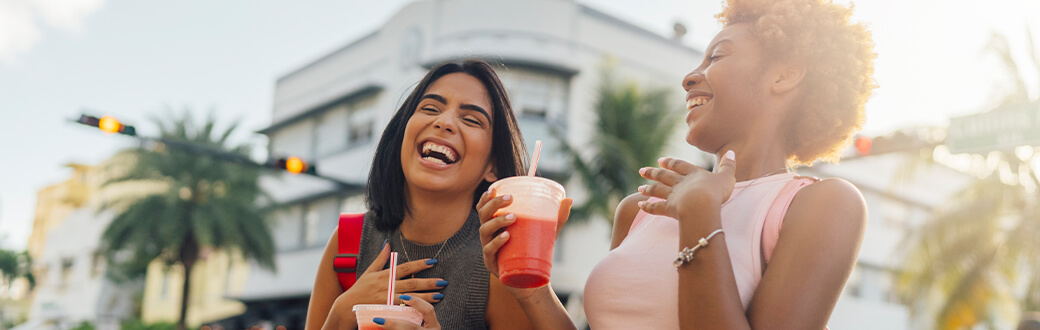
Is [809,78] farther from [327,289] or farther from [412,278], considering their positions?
[327,289]

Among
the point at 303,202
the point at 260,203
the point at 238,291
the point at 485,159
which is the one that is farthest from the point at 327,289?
the point at 238,291

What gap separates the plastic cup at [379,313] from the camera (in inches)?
82.0

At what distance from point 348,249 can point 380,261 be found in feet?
0.90

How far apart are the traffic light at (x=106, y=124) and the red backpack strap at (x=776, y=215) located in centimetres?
1155

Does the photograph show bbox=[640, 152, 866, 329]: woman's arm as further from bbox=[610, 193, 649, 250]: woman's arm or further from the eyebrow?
the eyebrow

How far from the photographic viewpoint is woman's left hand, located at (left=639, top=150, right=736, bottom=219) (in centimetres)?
175

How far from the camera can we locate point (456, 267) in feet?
8.48

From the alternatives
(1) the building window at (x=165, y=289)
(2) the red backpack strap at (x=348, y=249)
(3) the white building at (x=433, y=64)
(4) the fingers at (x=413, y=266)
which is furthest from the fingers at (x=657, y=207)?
(1) the building window at (x=165, y=289)

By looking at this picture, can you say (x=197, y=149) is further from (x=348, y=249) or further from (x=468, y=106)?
(x=468, y=106)

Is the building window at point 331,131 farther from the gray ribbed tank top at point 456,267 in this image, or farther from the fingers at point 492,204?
the fingers at point 492,204

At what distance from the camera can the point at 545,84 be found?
21.3 metres

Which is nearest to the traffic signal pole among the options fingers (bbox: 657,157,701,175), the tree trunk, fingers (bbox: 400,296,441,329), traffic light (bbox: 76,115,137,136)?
traffic light (bbox: 76,115,137,136)

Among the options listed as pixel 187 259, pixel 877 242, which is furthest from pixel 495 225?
pixel 877 242

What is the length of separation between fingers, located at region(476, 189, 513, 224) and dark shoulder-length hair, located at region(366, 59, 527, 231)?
0.70m
